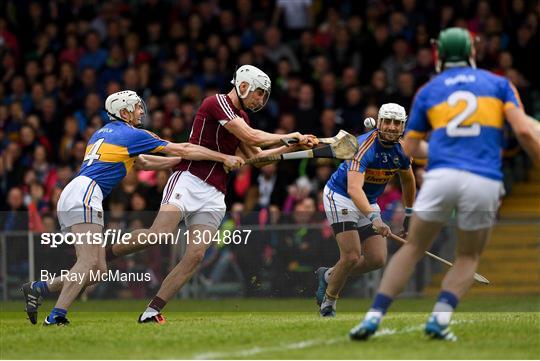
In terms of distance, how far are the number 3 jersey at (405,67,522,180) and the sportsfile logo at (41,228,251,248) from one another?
127 inches

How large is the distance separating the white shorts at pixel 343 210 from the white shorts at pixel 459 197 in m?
3.28

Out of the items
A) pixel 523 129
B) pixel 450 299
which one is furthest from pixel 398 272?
pixel 523 129

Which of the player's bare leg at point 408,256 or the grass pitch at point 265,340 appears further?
the player's bare leg at point 408,256

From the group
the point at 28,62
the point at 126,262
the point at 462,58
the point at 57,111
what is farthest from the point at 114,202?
the point at 462,58

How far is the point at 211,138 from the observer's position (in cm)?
1194

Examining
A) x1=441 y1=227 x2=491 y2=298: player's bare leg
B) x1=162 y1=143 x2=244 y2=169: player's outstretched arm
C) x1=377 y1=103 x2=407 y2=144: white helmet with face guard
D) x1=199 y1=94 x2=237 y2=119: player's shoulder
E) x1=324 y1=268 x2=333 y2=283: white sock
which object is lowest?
x1=324 y1=268 x2=333 y2=283: white sock

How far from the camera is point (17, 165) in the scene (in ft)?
63.7

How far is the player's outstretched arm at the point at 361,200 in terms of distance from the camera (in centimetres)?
1209

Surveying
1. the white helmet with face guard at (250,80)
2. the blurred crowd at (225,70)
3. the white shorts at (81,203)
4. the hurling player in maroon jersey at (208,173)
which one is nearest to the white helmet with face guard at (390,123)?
the hurling player in maroon jersey at (208,173)

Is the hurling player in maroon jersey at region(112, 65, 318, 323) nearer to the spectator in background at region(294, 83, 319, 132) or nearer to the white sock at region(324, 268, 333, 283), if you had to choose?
the white sock at region(324, 268, 333, 283)

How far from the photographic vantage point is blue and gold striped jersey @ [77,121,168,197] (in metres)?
11.7

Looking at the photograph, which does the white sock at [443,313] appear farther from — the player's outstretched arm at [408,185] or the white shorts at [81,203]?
the white shorts at [81,203]

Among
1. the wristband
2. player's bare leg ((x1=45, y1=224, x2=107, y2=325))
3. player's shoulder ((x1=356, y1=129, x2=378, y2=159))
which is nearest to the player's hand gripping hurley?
player's shoulder ((x1=356, y1=129, x2=378, y2=159))

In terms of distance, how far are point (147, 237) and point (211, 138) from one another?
1123 millimetres
